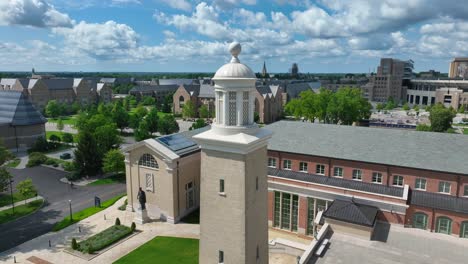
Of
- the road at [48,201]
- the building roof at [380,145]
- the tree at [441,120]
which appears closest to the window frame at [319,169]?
the building roof at [380,145]

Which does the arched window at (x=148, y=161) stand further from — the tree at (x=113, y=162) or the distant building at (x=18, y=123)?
the distant building at (x=18, y=123)

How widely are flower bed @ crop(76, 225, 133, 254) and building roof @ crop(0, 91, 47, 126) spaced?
50753 millimetres

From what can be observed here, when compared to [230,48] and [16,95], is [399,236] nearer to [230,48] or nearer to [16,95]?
[230,48]

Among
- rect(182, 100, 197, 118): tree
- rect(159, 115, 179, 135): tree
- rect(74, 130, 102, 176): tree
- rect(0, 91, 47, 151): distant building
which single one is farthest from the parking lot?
rect(182, 100, 197, 118): tree

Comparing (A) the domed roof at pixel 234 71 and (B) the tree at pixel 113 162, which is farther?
(B) the tree at pixel 113 162

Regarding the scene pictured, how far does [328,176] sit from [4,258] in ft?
101

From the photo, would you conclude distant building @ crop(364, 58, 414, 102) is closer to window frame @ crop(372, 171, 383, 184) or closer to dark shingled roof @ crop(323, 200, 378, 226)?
window frame @ crop(372, 171, 383, 184)

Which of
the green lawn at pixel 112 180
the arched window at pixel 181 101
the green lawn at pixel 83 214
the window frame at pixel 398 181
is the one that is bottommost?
the green lawn at pixel 83 214

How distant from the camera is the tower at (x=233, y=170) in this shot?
50.6ft

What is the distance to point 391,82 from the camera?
187 m

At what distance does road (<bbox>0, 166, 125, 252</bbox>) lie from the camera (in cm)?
3367


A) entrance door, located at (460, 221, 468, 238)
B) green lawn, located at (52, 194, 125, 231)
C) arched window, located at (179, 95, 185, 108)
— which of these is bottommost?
green lawn, located at (52, 194, 125, 231)

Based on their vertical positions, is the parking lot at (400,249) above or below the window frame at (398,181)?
below

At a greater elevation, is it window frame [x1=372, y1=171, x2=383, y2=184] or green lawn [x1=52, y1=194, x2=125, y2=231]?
window frame [x1=372, y1=171, x2=383, y2=184]
